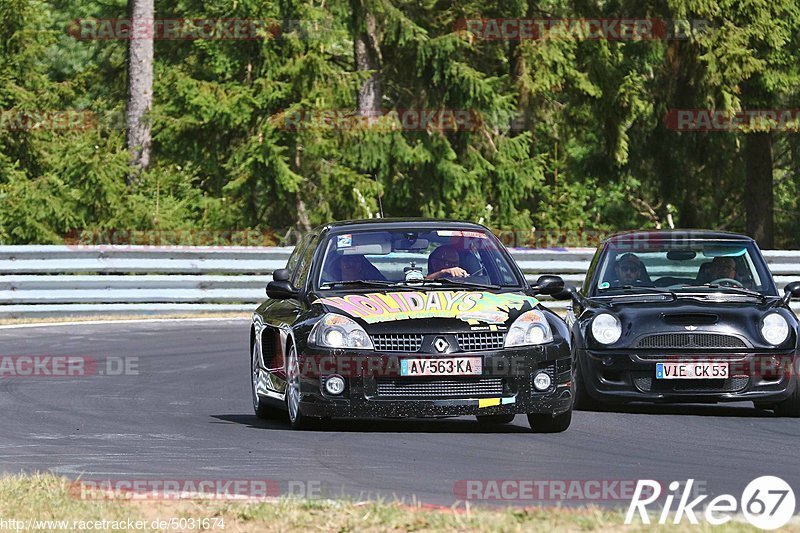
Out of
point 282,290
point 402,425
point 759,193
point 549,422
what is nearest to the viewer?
point 549,422

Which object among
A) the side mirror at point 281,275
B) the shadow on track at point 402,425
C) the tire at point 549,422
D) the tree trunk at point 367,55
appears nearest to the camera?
the tire at point 549,422

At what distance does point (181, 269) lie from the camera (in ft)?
80.1

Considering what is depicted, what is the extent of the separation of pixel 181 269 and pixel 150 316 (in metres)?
0.88

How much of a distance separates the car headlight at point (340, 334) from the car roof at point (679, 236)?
12.3 feet

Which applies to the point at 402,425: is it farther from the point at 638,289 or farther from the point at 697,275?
the point at 697,275

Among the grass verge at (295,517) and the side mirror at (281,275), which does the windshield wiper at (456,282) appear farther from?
the grass verge at (295,517)

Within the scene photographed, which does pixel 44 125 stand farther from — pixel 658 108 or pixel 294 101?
pixel 658 108

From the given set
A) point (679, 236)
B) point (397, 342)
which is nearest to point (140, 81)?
point (679, 236)

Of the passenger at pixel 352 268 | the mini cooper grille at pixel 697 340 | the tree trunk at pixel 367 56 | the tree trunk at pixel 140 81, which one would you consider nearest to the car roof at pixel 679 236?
the mini cooper grille at pixel 697 340

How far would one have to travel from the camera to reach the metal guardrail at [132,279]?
2334cm

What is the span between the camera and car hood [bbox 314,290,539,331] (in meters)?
10.9

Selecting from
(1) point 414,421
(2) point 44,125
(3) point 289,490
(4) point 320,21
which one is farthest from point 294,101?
(3) point 289,490

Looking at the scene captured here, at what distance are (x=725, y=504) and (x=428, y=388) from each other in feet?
10.5

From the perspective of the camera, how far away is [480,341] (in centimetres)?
1095
